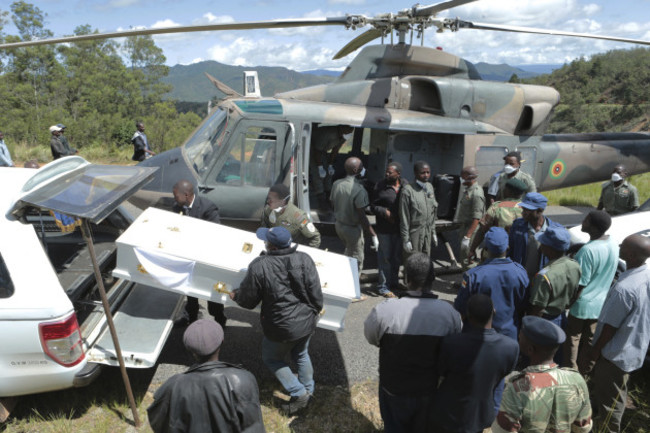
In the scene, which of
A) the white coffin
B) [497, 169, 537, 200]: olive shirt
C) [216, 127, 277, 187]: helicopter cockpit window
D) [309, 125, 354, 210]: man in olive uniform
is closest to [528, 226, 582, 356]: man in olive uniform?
the white coffin

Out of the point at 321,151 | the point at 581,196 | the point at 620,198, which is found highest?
the point at 321,151

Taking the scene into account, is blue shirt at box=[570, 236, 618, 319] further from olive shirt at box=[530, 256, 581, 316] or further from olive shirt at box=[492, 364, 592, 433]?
olive shirt at box=[492, 364, 592, 433]

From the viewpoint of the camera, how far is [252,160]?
642cm

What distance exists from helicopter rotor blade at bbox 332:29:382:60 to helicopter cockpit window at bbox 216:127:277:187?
2321 mm

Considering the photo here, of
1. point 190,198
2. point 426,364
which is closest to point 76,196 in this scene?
point 190,198

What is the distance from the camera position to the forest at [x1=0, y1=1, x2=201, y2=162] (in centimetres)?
2898

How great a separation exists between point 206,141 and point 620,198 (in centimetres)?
626

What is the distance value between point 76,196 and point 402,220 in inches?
139

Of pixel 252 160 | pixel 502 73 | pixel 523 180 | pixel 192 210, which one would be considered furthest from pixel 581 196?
pixel 502 73

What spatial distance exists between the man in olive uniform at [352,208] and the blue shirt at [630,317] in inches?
118

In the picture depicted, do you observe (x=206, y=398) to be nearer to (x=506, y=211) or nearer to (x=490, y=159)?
(x=506, y=211)

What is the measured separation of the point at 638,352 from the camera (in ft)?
10.3

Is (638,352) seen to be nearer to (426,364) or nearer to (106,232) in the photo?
(426,364)

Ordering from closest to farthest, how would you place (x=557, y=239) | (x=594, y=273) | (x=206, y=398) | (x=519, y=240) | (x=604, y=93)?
(x=206, y=398)
(x=557, y=239)
(x=594, y=273)
(x=519, y=240)
(x=604, y=93)
